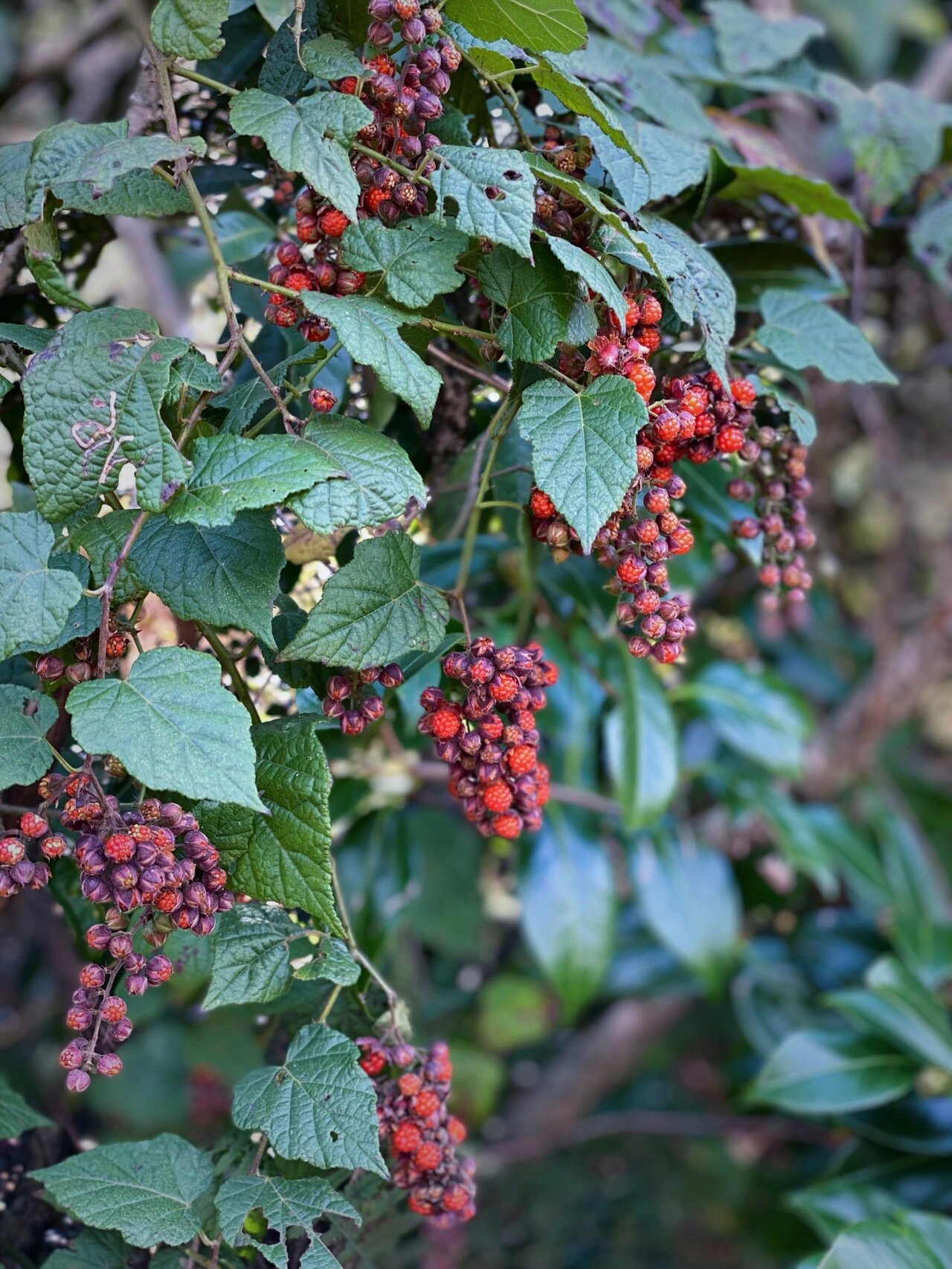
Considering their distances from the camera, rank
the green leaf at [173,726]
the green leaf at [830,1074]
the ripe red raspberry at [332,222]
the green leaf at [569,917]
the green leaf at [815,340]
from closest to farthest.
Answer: the green leaf at [173,726] < the ripe red raspberry at [332,222] < the green leaf at [815,340] < the green leaf at [830,1074] < the green leaf at [569,917]

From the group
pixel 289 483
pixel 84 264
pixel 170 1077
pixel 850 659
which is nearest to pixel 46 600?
pixel 289 483

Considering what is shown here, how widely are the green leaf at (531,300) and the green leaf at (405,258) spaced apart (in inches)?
1.2

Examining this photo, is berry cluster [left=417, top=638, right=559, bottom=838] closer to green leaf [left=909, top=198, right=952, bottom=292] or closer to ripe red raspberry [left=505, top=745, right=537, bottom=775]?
ripe red raspberry [left=505, top=745, right=537, bottom=775]

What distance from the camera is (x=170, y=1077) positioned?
144 cm

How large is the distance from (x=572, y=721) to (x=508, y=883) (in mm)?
472

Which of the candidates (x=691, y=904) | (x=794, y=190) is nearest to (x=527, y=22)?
(x=794, y=190)

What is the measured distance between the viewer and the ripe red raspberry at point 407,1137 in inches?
23.5

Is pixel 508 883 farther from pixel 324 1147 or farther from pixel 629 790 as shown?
pixel 324 1147

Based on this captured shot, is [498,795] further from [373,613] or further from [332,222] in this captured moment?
[332,222]

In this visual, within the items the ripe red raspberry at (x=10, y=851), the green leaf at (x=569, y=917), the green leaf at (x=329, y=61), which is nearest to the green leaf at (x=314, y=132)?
the green leaf at (x=329, y=61)

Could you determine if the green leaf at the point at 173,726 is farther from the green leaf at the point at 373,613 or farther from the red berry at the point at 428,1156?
the red berry at the point at 428,1156

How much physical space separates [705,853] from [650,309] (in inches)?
39.8

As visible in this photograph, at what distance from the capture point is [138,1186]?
0.60m

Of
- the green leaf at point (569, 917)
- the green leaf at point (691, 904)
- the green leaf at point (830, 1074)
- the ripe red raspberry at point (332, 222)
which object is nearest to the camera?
the ripe red raspberry at point (332, 222)
